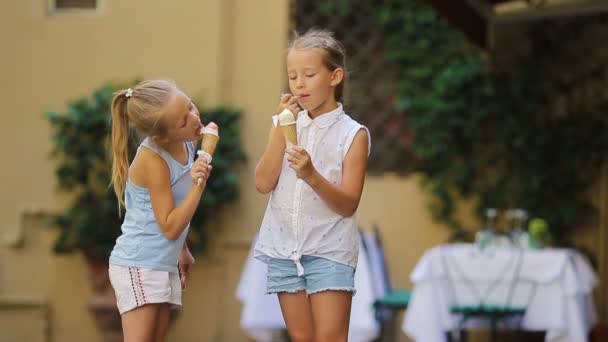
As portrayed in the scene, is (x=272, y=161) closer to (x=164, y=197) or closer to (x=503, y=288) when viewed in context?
(x=164, y=197)

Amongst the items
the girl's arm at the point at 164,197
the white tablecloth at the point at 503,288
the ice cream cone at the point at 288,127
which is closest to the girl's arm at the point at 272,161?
the ice cream cone at the point at 288,127

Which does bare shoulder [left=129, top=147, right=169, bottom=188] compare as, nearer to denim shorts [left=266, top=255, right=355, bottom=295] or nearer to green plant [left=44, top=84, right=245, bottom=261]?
denim shorts [left=266, top=255, right=355, bottom=295]

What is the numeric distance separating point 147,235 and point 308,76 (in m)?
0.80

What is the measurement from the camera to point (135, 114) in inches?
164

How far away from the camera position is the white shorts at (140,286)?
162 inches

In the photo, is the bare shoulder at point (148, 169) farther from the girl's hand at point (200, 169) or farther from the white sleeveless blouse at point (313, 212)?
the white sleeveless blouse at point (313, 212)

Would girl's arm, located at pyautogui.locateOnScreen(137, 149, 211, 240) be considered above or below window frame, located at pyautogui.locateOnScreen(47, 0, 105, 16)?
below

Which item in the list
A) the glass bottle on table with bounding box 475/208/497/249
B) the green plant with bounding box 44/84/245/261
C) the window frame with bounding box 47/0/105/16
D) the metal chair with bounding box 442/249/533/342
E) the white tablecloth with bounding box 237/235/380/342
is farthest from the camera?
the window frame with bounding box 47/0/105/16

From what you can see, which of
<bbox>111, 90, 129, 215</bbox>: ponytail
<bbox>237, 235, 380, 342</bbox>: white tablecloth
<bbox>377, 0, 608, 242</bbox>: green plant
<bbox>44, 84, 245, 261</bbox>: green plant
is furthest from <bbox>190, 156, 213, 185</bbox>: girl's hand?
<bbox>377, 0, 608, 242</bbox>: green plant

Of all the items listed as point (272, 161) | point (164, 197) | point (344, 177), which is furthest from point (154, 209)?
point (344, 177)

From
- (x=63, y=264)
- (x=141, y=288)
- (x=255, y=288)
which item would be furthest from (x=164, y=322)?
(x=63, y=264)

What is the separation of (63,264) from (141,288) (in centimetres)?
493

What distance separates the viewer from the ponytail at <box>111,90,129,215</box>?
4.25 meters

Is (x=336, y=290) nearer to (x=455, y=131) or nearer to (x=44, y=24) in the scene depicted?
(x=455, y=131)
